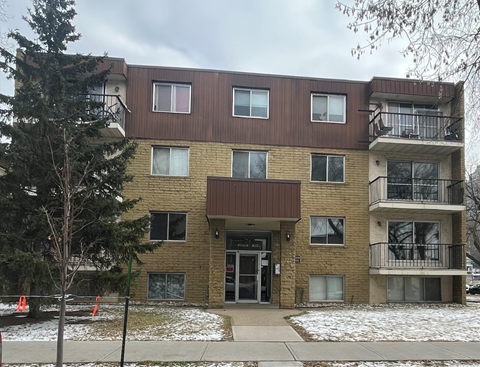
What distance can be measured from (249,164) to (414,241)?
7217 millimetres

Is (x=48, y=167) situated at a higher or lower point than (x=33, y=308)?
higher

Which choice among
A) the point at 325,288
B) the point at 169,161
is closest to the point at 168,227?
the point at 169,161

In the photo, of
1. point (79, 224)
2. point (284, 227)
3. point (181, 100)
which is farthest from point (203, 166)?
point (79, 224)

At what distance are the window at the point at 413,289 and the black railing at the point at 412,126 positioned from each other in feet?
18.3

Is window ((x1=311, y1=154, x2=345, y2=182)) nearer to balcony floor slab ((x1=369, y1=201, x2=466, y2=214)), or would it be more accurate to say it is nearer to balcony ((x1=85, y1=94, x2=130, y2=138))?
balcony floor slab ((x1=369, y1=201, x2=466, y2=214))

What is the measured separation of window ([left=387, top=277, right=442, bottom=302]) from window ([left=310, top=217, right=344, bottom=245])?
8.44 feet

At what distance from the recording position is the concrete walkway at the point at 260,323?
30.9 feet

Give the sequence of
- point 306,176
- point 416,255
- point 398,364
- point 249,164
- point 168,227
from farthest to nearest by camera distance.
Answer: point 416,255, point 306,176, point 249,164, point 168,227, point 398,364

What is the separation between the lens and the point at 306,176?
16906mm

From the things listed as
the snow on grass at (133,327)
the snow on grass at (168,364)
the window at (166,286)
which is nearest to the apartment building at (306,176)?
the window at (166,286)

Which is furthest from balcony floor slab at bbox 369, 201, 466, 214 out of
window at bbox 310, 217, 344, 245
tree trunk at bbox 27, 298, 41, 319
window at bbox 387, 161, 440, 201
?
tree trunk at bbox 27, 298, 41, 319

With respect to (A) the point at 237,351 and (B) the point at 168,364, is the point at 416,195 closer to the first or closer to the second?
(A) the point at 237,351

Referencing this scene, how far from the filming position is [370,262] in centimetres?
1680

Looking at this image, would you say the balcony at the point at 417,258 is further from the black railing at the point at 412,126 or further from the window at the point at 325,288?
the black railing at the point at 412,126
